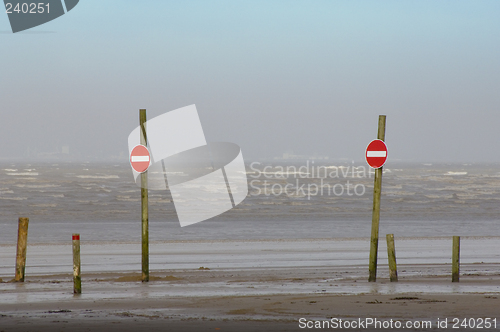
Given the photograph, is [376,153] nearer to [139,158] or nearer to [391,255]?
[391,255]

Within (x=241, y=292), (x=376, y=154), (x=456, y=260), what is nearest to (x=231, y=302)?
(x=241, y=292)

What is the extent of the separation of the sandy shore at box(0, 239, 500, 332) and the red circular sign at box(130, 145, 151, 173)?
2238mm

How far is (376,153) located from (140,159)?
4501 mm

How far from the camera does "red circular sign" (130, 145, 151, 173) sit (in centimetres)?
1168

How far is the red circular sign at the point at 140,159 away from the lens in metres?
11.7

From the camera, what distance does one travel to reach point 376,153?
11742 millimetres

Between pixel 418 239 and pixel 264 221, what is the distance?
1078 centimetres

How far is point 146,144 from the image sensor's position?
1191 centimetres

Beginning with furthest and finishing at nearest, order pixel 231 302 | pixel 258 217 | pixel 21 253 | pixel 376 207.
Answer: pixel 258 217
pixel 21 253
pixel 376 207
pixel 231 302

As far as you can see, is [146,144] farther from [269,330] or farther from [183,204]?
[183,204]

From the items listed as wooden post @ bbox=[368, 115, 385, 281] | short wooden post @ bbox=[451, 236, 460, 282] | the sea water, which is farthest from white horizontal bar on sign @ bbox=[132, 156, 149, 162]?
the sea water

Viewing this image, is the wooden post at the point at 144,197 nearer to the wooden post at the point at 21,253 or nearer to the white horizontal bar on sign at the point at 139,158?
the white horizontal bar on sign at the point at 139,158

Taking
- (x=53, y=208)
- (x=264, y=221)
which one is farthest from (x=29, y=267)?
(x=53, y=208)

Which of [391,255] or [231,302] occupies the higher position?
[391,255]
